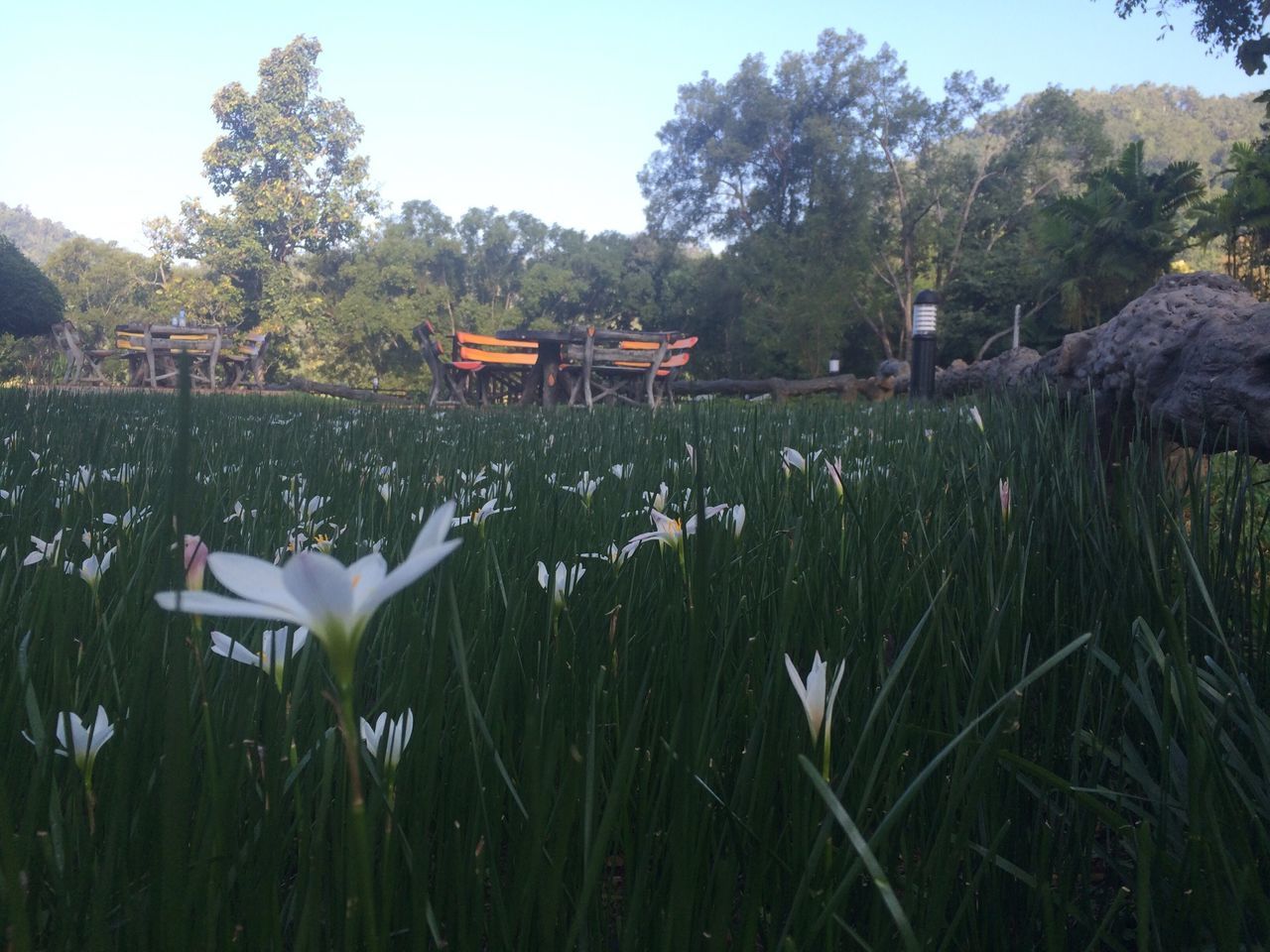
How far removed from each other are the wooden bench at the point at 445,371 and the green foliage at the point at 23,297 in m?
11.6

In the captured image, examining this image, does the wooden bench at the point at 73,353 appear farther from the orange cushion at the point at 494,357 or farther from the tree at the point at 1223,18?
the tree at the point at 1223,18

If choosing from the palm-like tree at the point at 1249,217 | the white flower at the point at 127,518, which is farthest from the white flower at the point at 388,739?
the palm-like tree at the point at 1249,217

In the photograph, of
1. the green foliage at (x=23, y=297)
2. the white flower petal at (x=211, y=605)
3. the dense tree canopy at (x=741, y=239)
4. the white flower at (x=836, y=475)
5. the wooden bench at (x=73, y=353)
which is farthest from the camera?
the dense tree canopy at (x=741, y=239)

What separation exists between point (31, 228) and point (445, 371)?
448 feet

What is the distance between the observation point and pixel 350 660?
397mm

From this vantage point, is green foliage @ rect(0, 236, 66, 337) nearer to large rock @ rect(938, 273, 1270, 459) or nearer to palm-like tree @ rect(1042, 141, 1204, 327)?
A: large rock @ rect(938, 273, 1270, 459)

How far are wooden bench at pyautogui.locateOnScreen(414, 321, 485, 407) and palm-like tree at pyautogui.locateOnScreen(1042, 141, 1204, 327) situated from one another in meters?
13.3

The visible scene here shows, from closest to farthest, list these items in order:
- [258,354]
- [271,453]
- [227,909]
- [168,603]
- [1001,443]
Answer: [168,603], [227,909], [1001,443], [271,453], [258,354]

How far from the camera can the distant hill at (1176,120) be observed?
59.0m

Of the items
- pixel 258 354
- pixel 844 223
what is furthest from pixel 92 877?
pixel 844 223

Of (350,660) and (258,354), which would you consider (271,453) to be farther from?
(258,354)

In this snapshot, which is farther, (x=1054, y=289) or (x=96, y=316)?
(x=96, y=316)

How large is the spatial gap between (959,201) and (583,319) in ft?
50.7

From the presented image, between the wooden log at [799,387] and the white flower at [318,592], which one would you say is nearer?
the white flower at [318,592]
